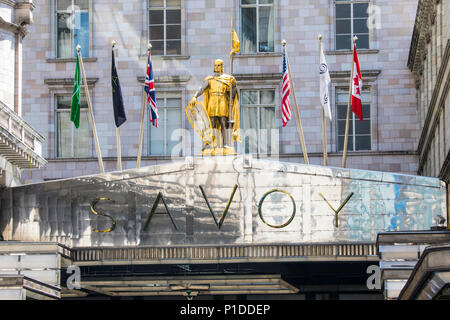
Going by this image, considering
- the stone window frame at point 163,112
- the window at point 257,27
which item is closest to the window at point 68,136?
the stone window frame at point 163,112

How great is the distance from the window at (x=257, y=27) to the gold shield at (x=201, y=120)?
1674cm

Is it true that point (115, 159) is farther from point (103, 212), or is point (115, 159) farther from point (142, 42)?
point (103, 212)

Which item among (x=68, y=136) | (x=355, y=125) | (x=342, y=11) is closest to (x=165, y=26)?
(x=68, y=136)

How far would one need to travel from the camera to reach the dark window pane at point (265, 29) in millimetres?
64875

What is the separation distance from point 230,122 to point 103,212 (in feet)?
17.8

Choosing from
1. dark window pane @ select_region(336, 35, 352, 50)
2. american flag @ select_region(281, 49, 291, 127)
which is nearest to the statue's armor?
american flag @ select_region(281, 49, 291, 127)

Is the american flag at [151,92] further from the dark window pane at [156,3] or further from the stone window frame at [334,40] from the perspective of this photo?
the stone window frame at [334,40]

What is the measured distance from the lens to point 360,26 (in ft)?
210

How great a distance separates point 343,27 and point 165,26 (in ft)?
26.6

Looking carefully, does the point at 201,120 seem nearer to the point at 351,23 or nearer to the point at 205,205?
the point at 205,205

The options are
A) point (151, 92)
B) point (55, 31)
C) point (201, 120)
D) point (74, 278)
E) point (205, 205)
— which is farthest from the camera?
point (55, 31)

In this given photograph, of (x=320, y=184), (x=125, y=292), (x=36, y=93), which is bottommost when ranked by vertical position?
(x=125, y=292)

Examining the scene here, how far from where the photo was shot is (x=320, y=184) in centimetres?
4809
